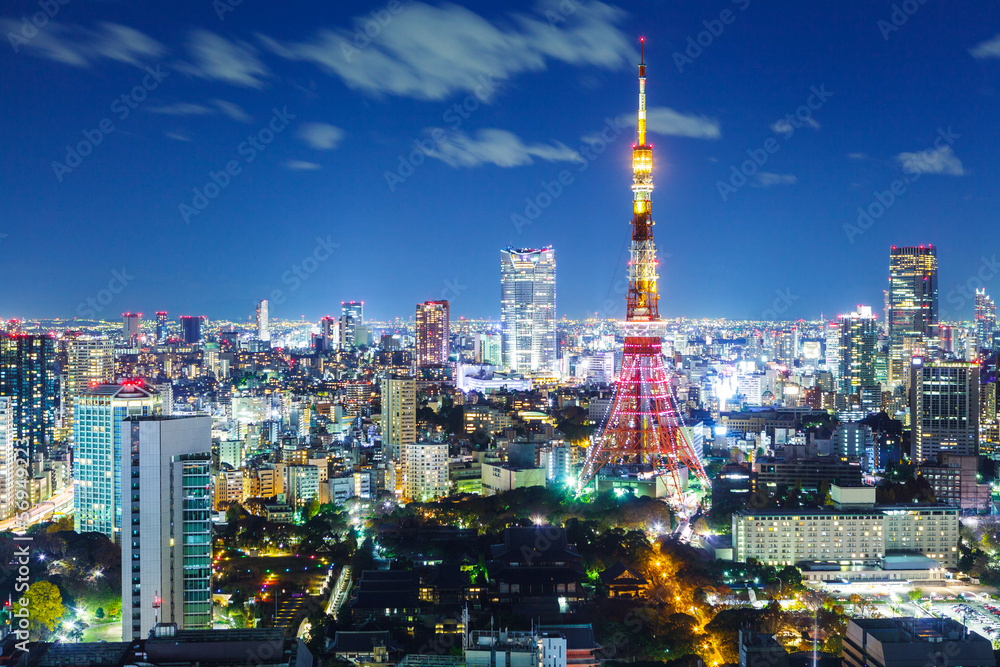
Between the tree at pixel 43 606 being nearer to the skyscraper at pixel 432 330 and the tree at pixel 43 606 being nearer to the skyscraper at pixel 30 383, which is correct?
the skyscraper at pixel 30 383

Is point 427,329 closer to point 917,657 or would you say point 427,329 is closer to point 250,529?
point 250,529

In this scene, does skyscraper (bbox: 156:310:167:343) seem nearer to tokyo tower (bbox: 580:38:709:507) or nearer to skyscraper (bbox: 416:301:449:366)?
skyscraper (bbox: 416:301:449:366)

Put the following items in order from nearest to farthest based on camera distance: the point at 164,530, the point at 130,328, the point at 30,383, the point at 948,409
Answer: the point at 164,530
the point at 948,409
the point at 30,383
the point at 130,328

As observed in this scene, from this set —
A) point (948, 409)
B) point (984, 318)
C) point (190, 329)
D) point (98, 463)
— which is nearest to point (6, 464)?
point (98, 463)

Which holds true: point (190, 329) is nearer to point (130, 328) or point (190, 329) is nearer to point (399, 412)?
point (130, 328)

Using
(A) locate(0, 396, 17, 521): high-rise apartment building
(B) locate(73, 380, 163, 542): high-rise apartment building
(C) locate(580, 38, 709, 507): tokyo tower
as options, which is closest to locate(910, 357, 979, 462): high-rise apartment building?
(C) locate(580, 38, 709, 507): tokyo tower
